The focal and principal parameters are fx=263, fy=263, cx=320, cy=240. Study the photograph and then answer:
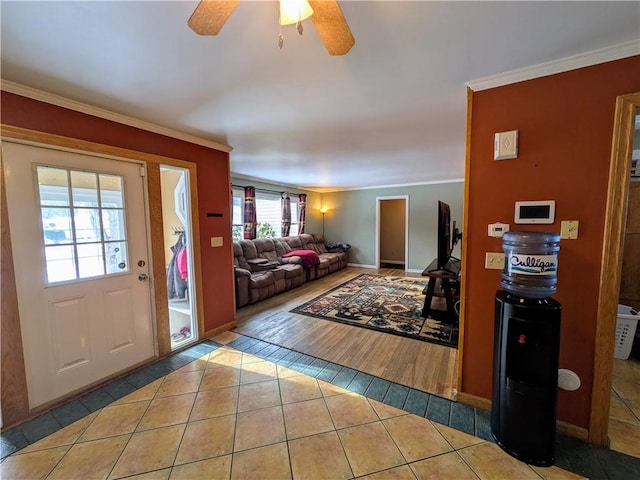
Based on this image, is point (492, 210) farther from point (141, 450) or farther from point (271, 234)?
point (271, 234)

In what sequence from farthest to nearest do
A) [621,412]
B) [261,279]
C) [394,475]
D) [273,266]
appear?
1. [273,266]
2. [261,279]
3. [621,412]
4. [394,475]

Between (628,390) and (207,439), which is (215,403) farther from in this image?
(628,390)

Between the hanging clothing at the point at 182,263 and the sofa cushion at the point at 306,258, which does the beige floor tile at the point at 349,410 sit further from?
the sofa cushion at the point at 306,258

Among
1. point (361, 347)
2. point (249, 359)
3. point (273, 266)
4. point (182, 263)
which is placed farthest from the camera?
point (273, 266)

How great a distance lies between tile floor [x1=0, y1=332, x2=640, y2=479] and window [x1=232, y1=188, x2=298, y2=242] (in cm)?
356

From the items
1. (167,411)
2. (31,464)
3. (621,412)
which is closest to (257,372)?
(167,411)

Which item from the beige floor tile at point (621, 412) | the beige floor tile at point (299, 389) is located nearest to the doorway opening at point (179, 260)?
the beige floor tile at point (299, 389)

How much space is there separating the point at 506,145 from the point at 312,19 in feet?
4.68

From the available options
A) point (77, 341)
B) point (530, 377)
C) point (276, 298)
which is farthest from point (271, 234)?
point (530, 377)

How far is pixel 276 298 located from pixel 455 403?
3222 mm

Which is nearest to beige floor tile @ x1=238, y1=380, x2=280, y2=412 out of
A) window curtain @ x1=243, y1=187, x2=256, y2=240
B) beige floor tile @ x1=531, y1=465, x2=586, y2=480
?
beige floor tile @ x1=531, y1=465, x2=586, y2=480

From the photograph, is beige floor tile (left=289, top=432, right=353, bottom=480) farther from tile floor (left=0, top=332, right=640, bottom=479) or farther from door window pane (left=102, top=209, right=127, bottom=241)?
door window pane (left=102, top=209, right=127, bottom=241)

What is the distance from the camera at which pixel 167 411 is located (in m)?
1.88

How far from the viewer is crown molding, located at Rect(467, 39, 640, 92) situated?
1398 millimetres
